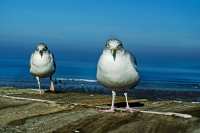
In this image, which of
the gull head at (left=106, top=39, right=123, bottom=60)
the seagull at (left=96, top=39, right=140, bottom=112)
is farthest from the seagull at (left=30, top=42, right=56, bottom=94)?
the gull head at (left=106, top=39, right=123, bottom=60)

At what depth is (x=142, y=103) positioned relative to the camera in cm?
1867

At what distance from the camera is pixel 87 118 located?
49.4ft

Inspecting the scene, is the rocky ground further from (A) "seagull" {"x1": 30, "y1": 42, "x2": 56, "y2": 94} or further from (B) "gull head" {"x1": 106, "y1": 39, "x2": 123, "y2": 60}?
(A) "seagull" {"x1": 30, "y1": 42, "x2": 56, "y2": 94}

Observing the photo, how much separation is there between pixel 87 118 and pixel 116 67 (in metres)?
1.46

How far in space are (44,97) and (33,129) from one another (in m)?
6.02

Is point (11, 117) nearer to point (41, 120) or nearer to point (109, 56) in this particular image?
point (41, 120)

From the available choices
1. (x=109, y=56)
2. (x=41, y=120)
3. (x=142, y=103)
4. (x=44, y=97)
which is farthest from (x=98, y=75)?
(x=44, y=97)

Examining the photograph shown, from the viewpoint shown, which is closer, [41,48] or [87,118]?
[87,118]

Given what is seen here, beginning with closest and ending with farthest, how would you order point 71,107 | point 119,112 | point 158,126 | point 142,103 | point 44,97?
point 158,126, point 119,112, point 71,107, point 142,103, point 44,97

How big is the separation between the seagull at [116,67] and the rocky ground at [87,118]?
2.73 ft

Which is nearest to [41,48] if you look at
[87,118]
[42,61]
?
[42,61]

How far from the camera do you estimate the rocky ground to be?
546 inches

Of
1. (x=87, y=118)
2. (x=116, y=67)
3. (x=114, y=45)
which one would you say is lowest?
(x=87, y=118)

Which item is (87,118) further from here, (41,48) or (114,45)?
(41,48)
